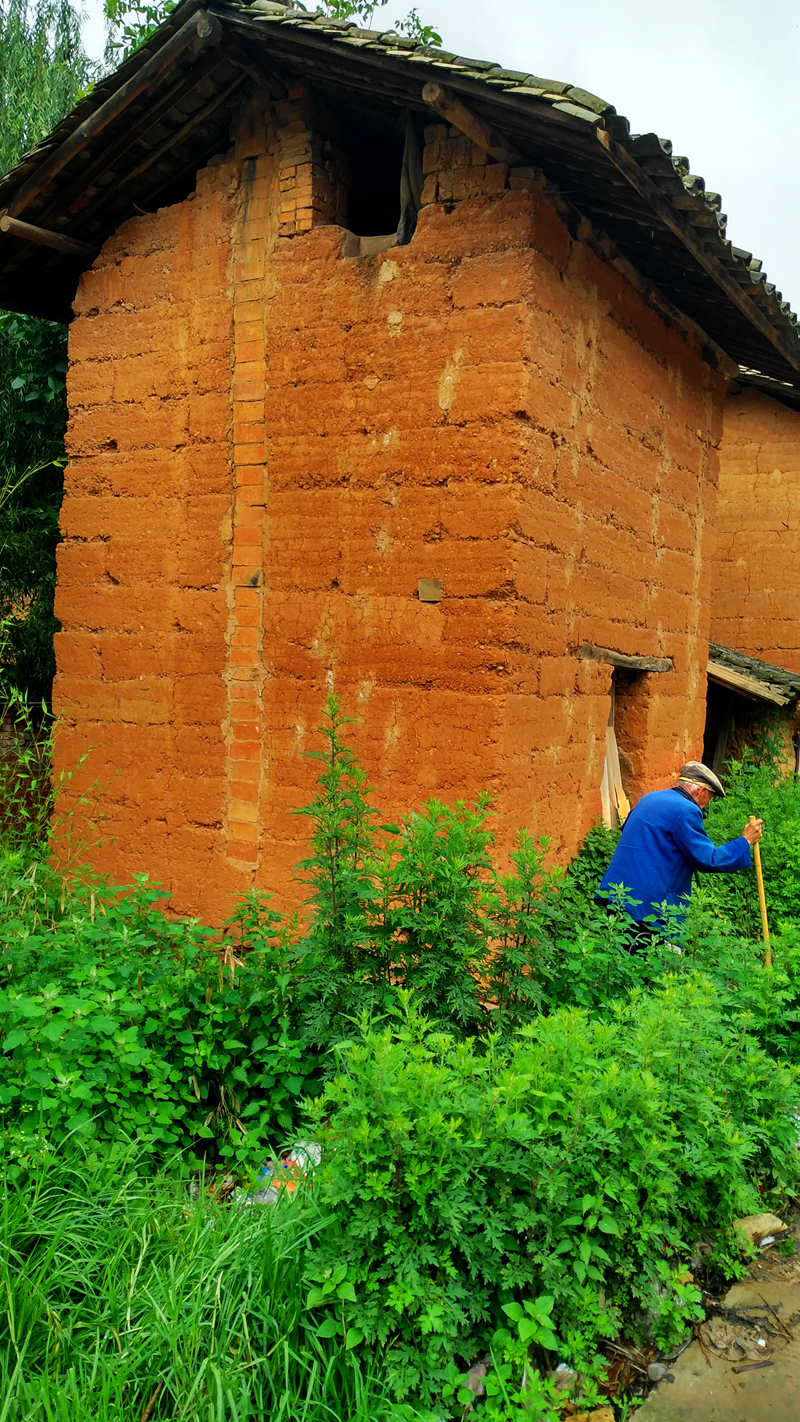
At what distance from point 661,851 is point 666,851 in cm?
3

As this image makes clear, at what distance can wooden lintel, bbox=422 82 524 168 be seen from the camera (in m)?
4.81

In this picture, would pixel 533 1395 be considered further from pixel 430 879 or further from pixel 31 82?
pixel 31 82

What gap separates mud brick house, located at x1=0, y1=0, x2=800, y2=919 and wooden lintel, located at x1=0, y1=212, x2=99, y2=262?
29 millimetres

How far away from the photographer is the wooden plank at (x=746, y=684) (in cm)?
919

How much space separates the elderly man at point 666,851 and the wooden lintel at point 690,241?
2.96m

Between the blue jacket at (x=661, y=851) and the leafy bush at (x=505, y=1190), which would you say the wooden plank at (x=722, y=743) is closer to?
the blue jacket at (x=661, y=851)

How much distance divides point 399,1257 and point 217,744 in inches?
149

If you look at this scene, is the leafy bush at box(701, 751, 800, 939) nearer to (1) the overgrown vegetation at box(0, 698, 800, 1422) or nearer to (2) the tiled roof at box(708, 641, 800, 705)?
(2) the tiled roof at box(708, 641, 800, 705)

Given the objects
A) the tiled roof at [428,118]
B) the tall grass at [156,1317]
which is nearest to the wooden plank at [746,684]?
the tiled roof at [428,118]

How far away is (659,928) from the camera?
14.8 ft

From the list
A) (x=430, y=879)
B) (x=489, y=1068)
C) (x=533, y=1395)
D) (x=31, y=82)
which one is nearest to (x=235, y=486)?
(x=430, y=879)

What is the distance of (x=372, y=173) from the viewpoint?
266 inches

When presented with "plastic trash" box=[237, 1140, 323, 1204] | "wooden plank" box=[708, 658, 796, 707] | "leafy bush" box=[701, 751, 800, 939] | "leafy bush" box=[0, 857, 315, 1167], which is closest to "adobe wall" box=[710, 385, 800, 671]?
"wooden plank" box=[708, 658, 796, 707]

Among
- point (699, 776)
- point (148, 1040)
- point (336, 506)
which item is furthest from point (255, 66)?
point (148, 1040)
